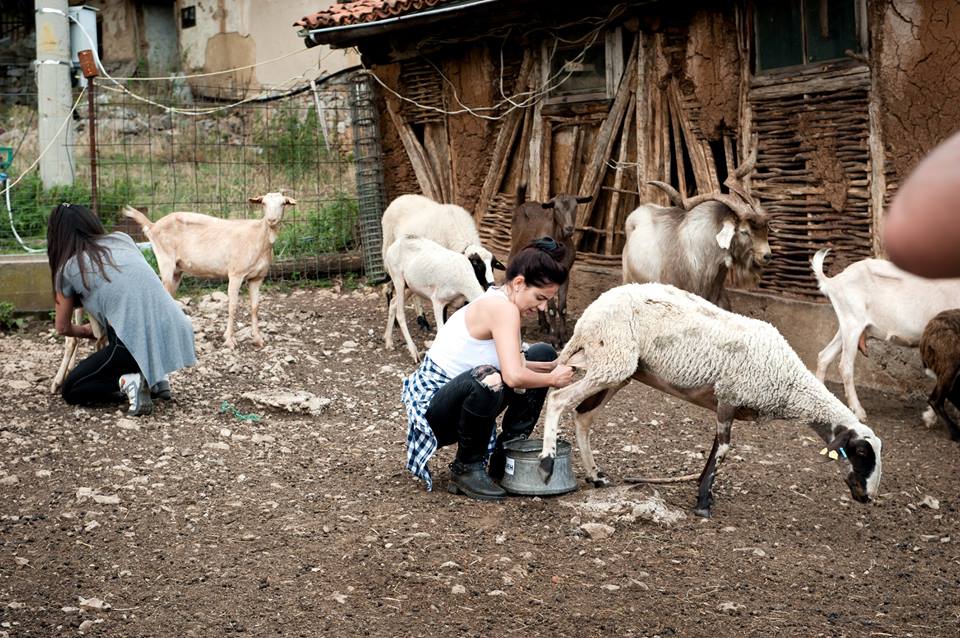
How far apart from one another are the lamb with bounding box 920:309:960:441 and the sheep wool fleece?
16.3ft

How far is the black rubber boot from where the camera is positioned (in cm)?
548

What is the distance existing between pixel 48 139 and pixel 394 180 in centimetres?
397

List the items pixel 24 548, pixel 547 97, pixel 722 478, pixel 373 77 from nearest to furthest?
pixel 24 548 < pixel 722 478 < pixel 547 97 < pixel 373 77

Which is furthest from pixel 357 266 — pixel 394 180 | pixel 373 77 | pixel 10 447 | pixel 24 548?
pixel 24 548

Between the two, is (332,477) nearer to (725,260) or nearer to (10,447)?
(10,447)

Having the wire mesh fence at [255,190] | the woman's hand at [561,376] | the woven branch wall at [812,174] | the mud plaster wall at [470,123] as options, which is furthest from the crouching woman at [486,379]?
the wire mesh fence at [255,190]

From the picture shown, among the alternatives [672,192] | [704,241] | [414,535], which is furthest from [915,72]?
[414,535]

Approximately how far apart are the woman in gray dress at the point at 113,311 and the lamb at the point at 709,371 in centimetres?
297

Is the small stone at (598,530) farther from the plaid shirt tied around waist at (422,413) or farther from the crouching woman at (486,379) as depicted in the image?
the plaid shirt tied around waist at (422,413)

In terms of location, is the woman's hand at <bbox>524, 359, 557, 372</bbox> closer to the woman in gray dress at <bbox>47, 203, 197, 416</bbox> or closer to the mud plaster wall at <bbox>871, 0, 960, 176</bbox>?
the woman in gray dress at <bbox>47, 203, 197, 416</bbox>

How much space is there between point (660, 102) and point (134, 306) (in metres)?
5.19

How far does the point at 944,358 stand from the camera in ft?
22.8

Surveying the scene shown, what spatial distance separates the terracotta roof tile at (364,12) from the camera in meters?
10.8

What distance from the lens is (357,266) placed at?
13.4 meters
